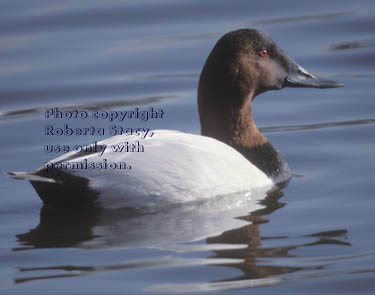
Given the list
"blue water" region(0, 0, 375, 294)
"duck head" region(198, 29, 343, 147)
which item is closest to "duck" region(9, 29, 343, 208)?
"duck head" region(198, 29, 343, 147)

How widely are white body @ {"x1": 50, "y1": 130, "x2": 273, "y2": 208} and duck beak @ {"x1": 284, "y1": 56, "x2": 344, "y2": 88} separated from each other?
1.07 metres

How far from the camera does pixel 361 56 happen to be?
9805 mm

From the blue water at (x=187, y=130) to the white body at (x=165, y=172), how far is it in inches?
4.2

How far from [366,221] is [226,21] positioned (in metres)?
5.26

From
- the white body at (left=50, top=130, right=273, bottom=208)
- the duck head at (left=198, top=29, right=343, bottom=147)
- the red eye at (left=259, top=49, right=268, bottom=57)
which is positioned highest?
the red eye at (left=259, top=49, right=268, bottom=57)

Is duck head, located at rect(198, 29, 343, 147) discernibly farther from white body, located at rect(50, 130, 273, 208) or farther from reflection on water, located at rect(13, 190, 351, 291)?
reflection on water, located at rect(13, 190, 351, 291)

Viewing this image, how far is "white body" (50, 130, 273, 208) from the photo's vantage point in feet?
19.4

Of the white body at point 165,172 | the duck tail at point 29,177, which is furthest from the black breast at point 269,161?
the duck tail at point 29,177

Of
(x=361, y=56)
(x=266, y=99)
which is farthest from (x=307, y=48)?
(x=266, y=99)

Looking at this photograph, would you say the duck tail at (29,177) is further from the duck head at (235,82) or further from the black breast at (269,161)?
the black breast at (269,161)

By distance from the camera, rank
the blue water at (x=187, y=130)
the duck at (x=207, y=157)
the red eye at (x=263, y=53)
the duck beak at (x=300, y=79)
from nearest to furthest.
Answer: the blue water at (x=187, y=130) < the duck at (x=207, y=157) < the red eye at (x=263, y=53) < the duck beak at (x=300, y=79)

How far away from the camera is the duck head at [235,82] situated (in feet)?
21.6

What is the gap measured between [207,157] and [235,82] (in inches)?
30.8

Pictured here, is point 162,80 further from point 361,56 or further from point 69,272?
point 69,272
